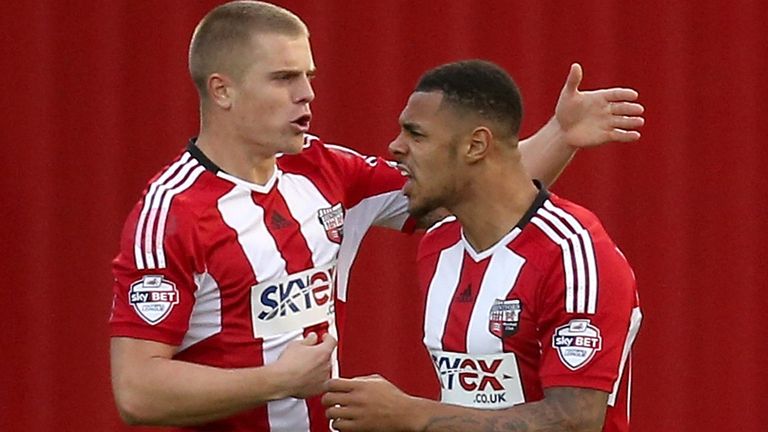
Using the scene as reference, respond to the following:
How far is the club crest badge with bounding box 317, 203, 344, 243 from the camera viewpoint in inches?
156

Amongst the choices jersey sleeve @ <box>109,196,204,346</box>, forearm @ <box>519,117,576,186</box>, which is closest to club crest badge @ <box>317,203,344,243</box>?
jersey sleeve @ <box>109,196,204,346</box>

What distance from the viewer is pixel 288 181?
396 cm

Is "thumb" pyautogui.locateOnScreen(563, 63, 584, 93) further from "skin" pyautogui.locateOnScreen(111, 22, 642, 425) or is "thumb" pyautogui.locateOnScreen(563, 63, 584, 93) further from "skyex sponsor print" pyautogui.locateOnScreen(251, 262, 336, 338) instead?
"skyex sponsor print" pyautogui.locateOnScreen(251, 262, 336, 338)

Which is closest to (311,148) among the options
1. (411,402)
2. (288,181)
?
(288,181)

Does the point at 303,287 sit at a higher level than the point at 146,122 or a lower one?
lower

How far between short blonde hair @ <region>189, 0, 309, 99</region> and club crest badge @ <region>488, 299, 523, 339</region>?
2.51ft

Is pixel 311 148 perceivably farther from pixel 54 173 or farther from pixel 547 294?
pixel 54 173

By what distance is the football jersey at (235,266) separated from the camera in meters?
3.69

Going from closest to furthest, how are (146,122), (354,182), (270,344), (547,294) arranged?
1. (547,294)
2. (270,344)
3. (354,182)
4. (146,122)

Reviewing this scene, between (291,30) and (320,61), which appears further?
(320,61)

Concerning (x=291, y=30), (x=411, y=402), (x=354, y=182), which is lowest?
(x=411, y=402)

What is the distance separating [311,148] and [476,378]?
Answer: 0.70 m

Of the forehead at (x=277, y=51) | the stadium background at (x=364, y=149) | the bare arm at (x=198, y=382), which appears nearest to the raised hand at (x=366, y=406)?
the bare arm at (x=198, y=382)

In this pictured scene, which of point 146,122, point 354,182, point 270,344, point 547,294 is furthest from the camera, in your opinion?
point 146,122
